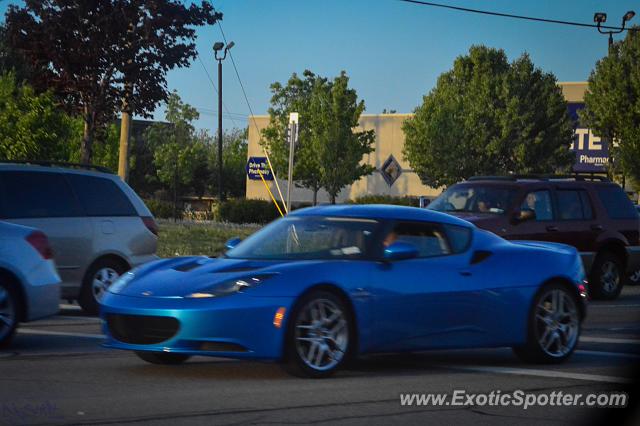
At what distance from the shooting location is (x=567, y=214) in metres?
18.2

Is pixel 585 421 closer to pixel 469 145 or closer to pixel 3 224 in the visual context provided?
pixel 3 224

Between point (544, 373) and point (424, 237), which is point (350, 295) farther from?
point (544, 373)

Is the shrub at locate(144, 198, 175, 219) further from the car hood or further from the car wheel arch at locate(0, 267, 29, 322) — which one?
the car hood

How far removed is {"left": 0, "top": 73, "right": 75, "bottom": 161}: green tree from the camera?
3588cm

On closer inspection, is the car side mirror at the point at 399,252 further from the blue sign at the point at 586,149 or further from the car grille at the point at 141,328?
the blue sign at the point at 586,149

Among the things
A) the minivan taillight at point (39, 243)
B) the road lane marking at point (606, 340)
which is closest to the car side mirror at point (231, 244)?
the minivan taillight at point (39, 243)

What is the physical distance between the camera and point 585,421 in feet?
24.0

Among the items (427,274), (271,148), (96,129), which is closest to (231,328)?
(427,274)

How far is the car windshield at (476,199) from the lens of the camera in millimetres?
17562

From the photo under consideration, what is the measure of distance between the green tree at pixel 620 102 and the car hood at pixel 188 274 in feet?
129

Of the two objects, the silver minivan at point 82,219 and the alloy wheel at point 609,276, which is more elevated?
the silver minivan at point 82,219

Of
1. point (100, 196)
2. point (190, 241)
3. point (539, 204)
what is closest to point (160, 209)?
point (190, 241)

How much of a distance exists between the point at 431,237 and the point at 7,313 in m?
3.83
